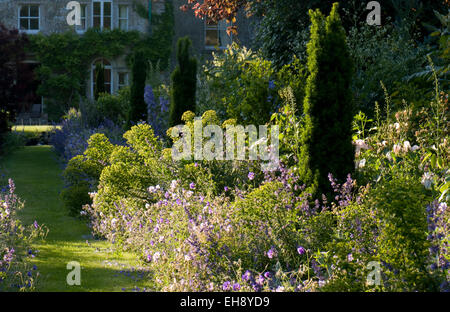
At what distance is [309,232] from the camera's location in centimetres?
480

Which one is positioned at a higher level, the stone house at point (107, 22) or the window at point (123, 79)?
the stone house at point (107, 22)

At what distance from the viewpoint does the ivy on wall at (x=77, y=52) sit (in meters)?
23.8

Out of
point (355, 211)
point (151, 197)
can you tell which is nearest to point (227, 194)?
point (151, 197)

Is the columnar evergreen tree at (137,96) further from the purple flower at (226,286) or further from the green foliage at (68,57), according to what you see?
the green foliage at (68,57)

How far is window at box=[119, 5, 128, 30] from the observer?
2502 cm

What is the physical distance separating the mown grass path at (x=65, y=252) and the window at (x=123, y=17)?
15.8 meters

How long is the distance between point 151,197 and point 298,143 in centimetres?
178

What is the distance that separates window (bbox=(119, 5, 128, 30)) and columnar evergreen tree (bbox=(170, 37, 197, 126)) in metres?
15.8

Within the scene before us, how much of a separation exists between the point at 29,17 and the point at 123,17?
13.1ft

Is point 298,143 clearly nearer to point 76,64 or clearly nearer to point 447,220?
point 447,220

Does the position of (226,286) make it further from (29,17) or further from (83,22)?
(29,17)

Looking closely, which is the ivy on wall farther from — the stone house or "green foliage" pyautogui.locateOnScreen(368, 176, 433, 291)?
"green foliage" pyautogui.locateOnScreen(368, 176, 433, 291)

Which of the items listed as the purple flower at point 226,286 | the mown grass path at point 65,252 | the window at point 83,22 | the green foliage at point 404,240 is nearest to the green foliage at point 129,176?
the mown grass path at point 65,252
